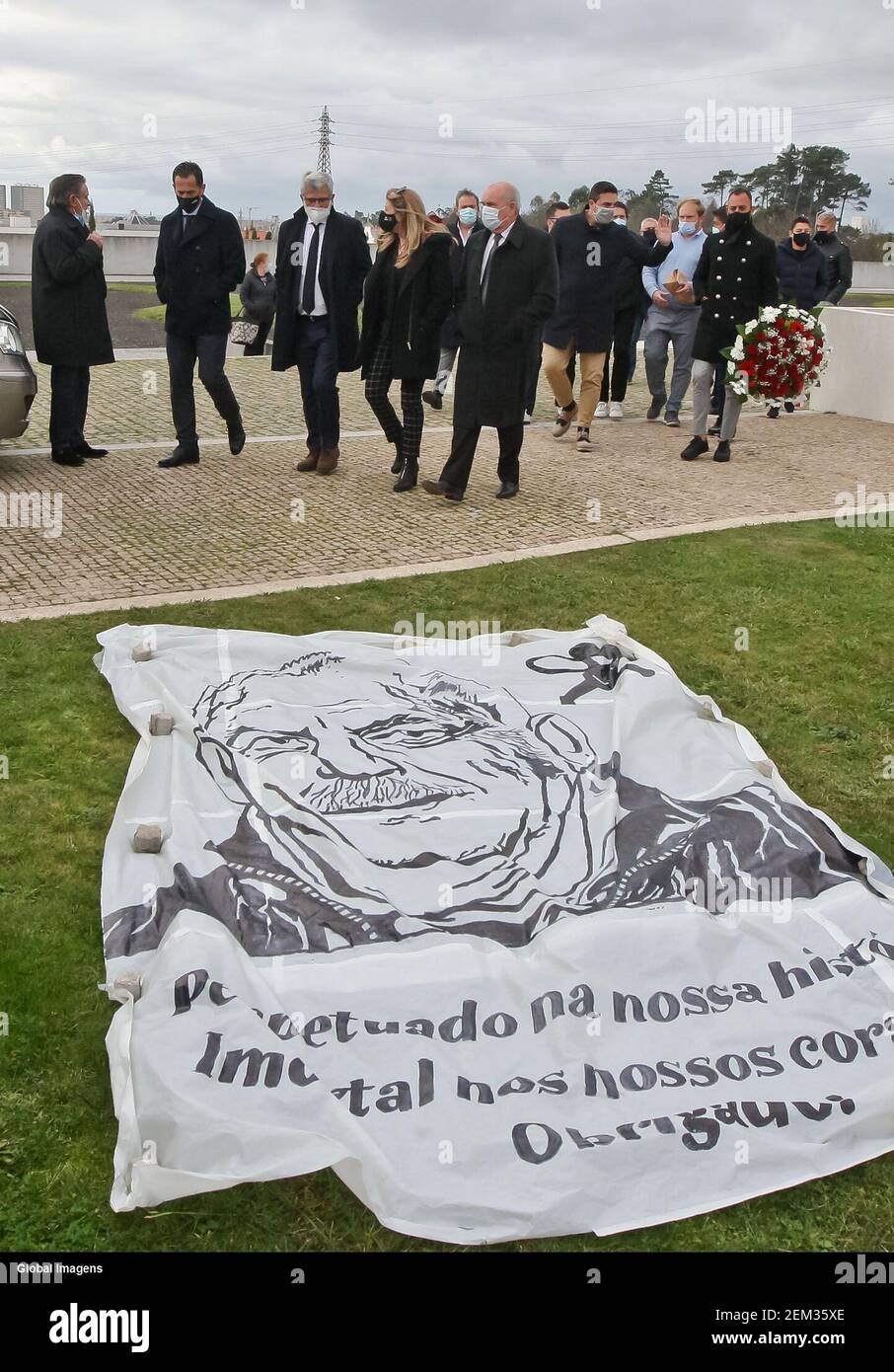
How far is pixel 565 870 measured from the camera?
3996 millimetres

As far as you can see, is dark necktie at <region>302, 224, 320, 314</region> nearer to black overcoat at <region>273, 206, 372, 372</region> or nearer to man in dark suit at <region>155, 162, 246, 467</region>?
black overcoat at <region>273, 206, 372, 372</region>

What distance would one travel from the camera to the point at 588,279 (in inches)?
422

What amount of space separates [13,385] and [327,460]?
7.63ft

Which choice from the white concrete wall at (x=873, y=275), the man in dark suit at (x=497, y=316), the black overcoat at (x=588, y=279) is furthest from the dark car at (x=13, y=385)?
the white concrete wall at (x=873, y=275)

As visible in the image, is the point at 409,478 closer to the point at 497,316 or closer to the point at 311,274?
the point at 497,316

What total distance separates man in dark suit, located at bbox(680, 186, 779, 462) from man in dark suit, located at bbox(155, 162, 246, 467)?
401cm

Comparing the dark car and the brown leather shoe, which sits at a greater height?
the dark car

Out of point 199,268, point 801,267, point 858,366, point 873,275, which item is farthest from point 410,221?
point 873,275

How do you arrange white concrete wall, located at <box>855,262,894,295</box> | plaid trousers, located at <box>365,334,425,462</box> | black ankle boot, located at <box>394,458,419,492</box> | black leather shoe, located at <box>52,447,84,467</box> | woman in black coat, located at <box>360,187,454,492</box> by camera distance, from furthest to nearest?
1. white concrete wall, located at <box>855,262,894,295</box>
2. black leather shoe, located at <box>52,447,84,467</box>
3. black ankle boot, located at <box>394,458,419,492</box>
4. plaid trousers, located at <box>365,334,425,462</box>
5. woman in black coat, located at <box>360,187,454,492</box>

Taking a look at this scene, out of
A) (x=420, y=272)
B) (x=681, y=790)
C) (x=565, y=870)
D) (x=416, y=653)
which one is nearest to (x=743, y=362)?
(x=420, y=272)

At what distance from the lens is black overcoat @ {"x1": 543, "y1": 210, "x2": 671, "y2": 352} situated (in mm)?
10727

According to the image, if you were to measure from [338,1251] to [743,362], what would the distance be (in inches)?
362

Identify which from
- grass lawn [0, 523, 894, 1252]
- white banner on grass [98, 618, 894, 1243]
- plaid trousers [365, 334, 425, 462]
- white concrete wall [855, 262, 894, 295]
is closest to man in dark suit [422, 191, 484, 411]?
plaid trousers [365, 334, 425, 462]

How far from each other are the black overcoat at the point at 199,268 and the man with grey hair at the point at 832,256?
288 inches
